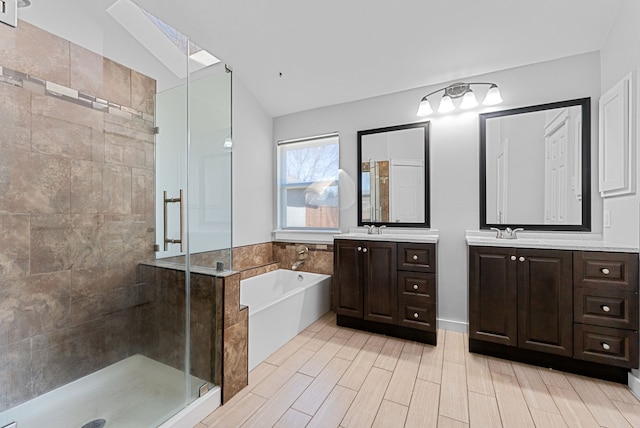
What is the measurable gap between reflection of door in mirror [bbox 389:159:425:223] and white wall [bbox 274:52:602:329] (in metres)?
0.12

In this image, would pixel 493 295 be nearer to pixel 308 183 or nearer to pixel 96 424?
pixel 308 183

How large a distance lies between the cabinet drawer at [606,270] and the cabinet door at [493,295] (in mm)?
362

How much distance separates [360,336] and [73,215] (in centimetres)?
239

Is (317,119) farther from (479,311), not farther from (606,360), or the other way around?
(606,360)

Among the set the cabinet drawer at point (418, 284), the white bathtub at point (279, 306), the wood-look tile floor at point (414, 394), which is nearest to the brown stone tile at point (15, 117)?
the white bathtub at point (279, 306)

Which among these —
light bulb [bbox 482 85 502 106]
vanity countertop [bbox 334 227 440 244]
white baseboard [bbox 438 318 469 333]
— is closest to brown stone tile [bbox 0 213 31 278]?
vanity countertop [bbox 334 227 440 244]


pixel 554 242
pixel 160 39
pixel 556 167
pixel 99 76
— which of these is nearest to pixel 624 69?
pixel 556 167

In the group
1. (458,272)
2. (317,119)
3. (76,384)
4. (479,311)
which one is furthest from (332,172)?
(76,384)

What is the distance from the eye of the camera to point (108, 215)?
1.91 meters

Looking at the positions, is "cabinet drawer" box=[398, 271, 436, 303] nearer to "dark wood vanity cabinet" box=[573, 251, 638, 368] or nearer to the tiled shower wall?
"dark wood vanity cabinet" box=[573, 251, 638, 368]

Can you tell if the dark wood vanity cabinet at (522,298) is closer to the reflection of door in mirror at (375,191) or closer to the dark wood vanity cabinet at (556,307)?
the dark wood vanity cabinet at (556,307)

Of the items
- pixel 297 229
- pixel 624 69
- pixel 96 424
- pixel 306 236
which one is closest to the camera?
pixel 96 424

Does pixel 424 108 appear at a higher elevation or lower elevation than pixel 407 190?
higher

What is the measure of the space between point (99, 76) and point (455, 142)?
115 inches
